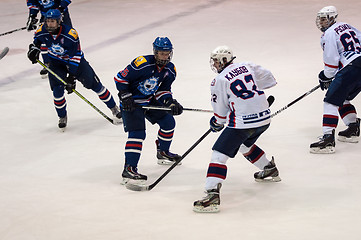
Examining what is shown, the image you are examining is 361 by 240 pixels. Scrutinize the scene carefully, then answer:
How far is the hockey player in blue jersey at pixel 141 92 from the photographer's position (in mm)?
4371

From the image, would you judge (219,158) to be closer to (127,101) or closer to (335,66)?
(127,101)

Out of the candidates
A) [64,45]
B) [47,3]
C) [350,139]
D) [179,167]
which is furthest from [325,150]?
[47,3]

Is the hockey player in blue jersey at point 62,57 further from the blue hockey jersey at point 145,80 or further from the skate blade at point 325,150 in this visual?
the skate blade at point 325,150

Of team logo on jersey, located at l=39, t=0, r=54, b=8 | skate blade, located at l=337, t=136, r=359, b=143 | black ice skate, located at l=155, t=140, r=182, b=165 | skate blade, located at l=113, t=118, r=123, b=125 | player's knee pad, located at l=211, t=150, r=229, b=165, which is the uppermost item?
team logo on jersey, located at l=39, t=0, r=54, b=8

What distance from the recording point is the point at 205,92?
21.1 ft

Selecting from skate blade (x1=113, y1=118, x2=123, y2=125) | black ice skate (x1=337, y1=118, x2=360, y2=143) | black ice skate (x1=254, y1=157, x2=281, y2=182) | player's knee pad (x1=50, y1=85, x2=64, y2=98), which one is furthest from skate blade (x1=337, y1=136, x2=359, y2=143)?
player's knee pad (x1=50, y1=85, x2=64, y2=98)

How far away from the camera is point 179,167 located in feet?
15.5

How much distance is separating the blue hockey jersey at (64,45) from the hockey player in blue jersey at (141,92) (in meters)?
1.15

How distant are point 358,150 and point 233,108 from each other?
1384mm

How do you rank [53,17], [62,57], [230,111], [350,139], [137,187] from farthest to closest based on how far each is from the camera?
[62,57] < [53,17] < [350,139] < [137,187] < [230,111]

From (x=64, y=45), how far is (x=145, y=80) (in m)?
1.25

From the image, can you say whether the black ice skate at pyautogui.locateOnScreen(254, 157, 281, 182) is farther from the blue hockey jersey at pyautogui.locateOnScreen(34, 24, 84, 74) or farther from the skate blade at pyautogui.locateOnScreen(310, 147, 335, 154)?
the blue hockey jersey at pyautogui.locateOnScreen(34, 24, 84, 74)

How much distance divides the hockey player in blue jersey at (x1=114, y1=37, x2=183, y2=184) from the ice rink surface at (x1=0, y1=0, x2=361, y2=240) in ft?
0.87

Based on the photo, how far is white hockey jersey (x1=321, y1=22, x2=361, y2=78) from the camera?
4.78m
